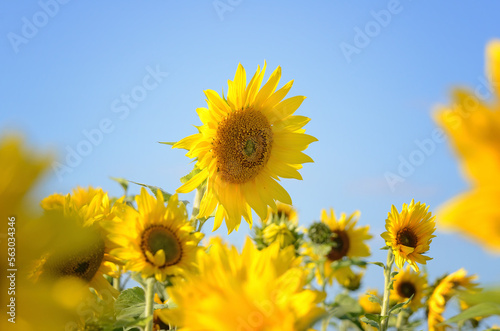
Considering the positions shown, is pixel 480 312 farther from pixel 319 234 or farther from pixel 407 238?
pixel 319 234

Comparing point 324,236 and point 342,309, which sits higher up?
point 324,236

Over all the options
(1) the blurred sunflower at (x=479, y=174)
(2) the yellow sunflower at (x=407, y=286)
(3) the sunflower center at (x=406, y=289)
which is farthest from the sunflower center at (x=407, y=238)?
(1) the blurred sunflower at (x=479, y=174)

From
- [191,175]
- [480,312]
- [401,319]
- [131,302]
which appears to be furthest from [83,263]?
[401,319]

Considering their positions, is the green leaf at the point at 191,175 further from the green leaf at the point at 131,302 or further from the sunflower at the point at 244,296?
the sunflower at the point at 244,296

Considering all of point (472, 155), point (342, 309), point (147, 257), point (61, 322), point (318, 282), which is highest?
point (318, 282)

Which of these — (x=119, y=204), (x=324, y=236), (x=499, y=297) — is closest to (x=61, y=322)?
(x=499, y=297)

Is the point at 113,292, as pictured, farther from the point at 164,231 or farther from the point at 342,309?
the point at 342,309

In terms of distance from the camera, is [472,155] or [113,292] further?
[113,292]

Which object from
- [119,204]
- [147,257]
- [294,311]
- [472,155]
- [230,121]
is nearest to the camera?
[472,155]
